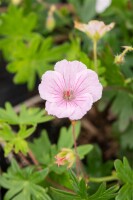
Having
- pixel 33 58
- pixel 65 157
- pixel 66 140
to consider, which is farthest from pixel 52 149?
pixel 33 58

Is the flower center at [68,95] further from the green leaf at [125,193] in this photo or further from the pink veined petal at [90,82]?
the green leaf at [125,193]

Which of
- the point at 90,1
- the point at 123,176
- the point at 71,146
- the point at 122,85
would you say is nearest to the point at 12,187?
the point at 71,146

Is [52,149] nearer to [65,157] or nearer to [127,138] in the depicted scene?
[65,157]

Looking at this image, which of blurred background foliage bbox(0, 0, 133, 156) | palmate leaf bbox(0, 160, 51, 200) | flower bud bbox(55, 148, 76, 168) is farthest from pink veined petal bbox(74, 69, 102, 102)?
blurred background foliage bbox(0, 0, 133, 156)

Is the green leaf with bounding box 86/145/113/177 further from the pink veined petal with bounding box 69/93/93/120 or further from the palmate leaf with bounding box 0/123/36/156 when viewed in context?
the pink veined petal with bounding box 69/93/93/120

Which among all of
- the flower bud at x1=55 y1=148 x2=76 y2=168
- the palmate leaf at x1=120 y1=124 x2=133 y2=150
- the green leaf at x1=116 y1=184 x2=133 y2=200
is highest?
the palmate leaf at x1=120 y1=124 x2=133 y2=150

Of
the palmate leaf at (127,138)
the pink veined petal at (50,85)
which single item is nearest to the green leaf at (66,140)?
the palmate leaf at (127,138)
